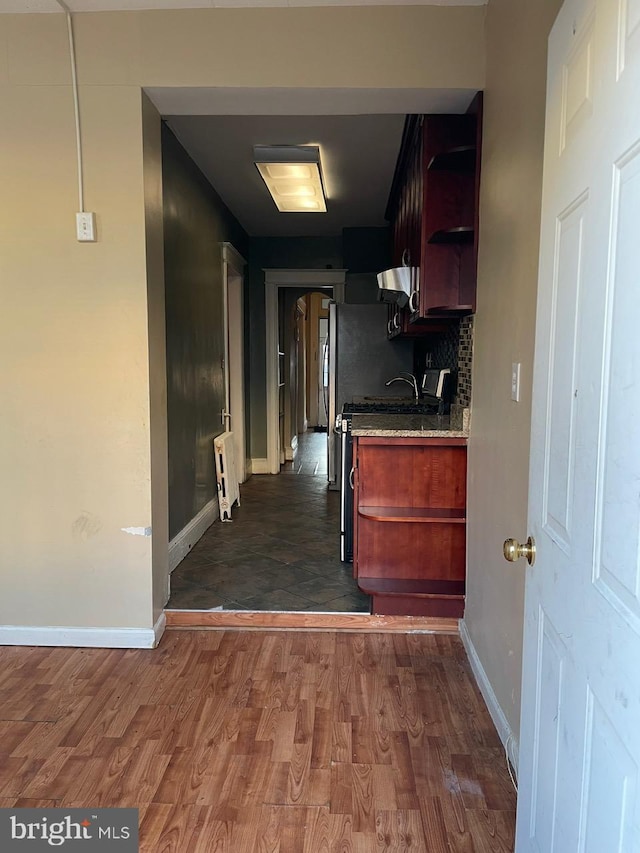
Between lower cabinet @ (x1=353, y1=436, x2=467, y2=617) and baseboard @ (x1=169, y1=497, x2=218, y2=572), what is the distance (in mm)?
1194

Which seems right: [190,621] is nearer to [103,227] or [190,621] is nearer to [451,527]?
[451,527]

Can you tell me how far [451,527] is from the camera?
2791mm

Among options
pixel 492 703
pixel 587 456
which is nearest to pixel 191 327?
pixel 492 703

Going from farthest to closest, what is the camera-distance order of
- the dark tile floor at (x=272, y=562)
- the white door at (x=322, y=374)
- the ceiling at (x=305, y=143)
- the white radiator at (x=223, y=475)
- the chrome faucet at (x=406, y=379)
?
1. the white door at (x=322, y=374)
2. the chrome faucet at (x=406, y=379)
3. the white radiator at (x=223, y=475)
4. the ceiling at (x=305, y=143)
5. the dark tile floor at (x=272, y=562)

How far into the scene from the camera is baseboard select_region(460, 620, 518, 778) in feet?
6.16

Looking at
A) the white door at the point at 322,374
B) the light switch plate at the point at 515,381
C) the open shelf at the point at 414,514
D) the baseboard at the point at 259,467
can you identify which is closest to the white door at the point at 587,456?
the light switch plate at the point at 515,381

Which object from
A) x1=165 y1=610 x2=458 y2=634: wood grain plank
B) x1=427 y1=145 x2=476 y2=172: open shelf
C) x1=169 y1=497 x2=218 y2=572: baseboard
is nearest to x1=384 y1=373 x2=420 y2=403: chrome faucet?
x1=169 y1=497 x2=218 y2=572: baseboard

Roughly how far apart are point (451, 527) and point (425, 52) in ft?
6.73

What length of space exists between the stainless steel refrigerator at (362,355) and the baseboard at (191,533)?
58.6 inches

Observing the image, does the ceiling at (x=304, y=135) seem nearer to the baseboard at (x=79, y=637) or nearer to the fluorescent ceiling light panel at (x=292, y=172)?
the fluorescent ceiling light panel at (x=292, y=172)

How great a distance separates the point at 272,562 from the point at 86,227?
211cm

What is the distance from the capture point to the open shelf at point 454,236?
254 cm

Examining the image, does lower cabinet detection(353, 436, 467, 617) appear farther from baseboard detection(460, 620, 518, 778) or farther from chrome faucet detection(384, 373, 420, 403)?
chrome faucet detection(384, 373, 420, 403)

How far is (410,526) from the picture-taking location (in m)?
2.80
